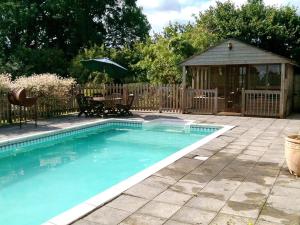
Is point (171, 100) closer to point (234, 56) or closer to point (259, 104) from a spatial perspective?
point (234, 56)

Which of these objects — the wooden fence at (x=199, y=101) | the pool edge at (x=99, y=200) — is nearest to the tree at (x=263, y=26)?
the wooden fence at (x=199, y=101)

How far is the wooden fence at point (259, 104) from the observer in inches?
573

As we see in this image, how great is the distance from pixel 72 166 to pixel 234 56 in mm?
9703

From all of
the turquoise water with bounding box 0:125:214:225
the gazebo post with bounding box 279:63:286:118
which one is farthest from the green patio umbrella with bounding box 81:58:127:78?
the gazebo post with bounding box 279:63:286:118

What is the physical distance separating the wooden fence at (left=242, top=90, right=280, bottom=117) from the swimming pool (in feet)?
12.1

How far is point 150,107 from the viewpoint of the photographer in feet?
54.6

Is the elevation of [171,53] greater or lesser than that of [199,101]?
greater

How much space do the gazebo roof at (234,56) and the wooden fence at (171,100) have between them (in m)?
1.29

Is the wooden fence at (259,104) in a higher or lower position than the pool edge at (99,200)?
higher

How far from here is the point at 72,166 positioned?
797cm

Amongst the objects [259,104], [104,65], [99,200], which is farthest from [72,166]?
[259,104]

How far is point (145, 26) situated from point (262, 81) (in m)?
22.9

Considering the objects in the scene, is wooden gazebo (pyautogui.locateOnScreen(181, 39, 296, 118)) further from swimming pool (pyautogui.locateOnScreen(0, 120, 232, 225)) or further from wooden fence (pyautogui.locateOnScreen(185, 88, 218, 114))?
swimming pool (pyautogui.locateOnScreen(0, 120, 232, 225))

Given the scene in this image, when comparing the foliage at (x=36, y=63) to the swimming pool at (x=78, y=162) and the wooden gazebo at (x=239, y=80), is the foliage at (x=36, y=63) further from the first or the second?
the swimming pool at (x=78, y=162)
